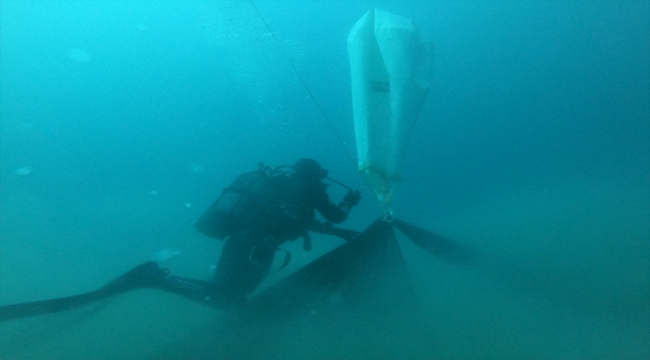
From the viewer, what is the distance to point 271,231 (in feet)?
14.4

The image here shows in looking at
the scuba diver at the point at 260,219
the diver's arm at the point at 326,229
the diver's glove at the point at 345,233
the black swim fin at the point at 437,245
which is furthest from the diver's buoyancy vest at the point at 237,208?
the black swim fin at the point at 437,245

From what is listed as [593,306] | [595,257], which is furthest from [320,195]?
[595,257]

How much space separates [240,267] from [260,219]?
0.60 metres

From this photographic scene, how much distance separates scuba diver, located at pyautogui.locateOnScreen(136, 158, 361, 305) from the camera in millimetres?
4285

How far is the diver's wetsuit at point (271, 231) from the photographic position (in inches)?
168

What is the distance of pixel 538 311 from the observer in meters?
4.74

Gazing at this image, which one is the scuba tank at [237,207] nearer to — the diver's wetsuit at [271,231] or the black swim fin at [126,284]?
the diver's wetsuit at [271,231]

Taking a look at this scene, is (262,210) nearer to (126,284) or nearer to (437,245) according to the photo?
(126,284)

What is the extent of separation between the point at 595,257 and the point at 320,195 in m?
4.93

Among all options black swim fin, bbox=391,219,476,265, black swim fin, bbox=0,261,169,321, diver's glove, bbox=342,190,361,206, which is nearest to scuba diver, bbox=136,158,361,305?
diver's glove, bbox=342,190,361,206

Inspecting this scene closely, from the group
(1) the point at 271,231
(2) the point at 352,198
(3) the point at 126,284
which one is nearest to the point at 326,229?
(2) the point at 352,198

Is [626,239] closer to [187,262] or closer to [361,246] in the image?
[361,246]

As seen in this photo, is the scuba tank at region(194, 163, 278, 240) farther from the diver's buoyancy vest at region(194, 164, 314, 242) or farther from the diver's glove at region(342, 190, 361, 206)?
the diver's glove at region(342, 190, 361, 206)

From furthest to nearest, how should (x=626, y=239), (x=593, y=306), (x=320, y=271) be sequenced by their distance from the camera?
(x=626, y=239)
(x=593, y=306)
(x=320, y=271)
